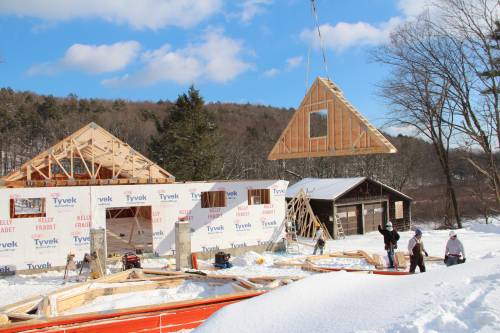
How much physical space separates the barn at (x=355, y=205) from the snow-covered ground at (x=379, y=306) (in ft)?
66.7

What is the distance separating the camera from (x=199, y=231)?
678 inches

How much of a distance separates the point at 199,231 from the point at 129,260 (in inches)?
164

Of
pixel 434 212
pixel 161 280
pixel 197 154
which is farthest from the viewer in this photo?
pixel 434 212

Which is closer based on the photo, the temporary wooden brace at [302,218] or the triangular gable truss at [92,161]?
the triangular gable truss at [92,161]

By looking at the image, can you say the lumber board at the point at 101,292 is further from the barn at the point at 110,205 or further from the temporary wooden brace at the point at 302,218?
the temporary wooden brace at the point at 302,218

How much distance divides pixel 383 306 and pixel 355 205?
2498 cm

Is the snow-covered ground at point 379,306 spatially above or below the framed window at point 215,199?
below

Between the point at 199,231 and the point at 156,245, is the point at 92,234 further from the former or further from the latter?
the point at 199,231

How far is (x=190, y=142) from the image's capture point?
3869 cm

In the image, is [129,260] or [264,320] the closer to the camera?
[264,320]

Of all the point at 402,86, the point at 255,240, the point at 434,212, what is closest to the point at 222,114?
A: the point at 434,212

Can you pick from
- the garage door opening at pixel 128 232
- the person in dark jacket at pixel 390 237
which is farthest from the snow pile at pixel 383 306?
the garage door opening at pixel 128 232

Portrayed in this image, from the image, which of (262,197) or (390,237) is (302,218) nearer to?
(262,197)

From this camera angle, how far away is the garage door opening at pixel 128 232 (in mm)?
17891
